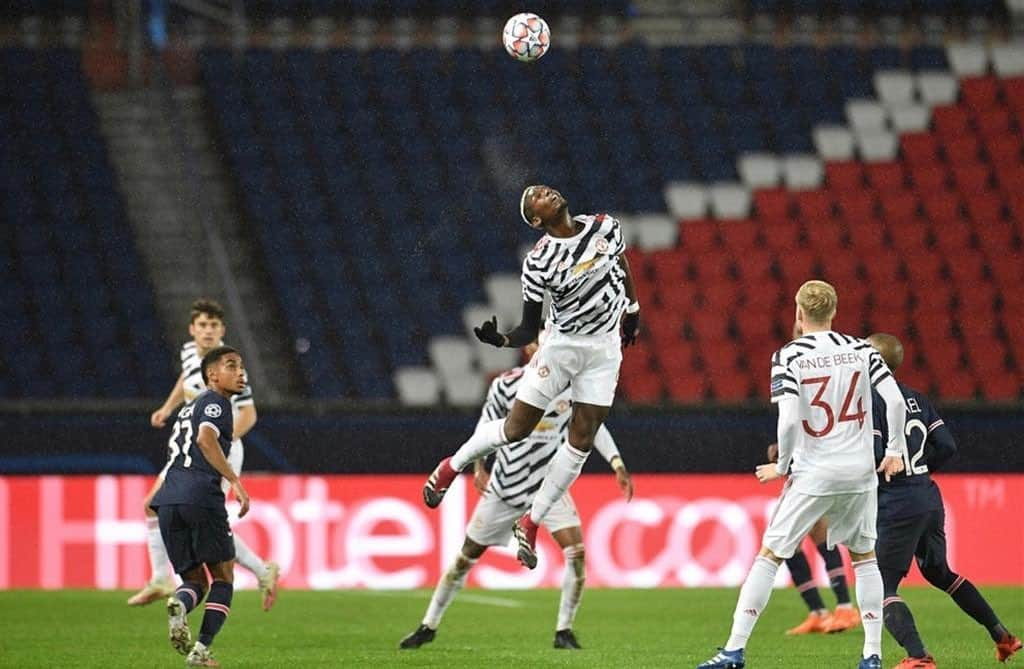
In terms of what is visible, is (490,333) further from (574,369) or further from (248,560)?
(248,560)

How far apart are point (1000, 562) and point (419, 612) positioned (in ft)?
17.4

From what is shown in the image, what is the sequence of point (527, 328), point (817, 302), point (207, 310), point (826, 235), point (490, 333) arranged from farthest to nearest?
point (826, 235) → point (207, 310) → point (527, 328) → point (490, 333) → point (817, 302)

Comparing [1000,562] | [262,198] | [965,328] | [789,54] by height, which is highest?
[789,54]

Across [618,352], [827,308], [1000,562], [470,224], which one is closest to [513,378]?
[618,352]

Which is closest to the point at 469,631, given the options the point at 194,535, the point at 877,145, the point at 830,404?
the point at 194,535

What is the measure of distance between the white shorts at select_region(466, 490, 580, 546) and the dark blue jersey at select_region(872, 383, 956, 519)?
2.15 m

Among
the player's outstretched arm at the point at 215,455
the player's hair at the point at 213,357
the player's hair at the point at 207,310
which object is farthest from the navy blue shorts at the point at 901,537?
the player's hair at the point at 207,310

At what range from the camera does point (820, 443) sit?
25.7 ft

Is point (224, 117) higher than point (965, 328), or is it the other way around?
point (224, 117)

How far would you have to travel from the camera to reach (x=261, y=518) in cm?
1493

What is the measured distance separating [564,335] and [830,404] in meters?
1.81

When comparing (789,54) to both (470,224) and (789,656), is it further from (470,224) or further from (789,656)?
(789,656)

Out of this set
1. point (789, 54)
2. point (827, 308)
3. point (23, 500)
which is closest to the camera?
point (827, 308)

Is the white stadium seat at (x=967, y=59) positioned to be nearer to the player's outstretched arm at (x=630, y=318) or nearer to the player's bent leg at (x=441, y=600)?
the player's outstretched arm at (x=630, y=318)
